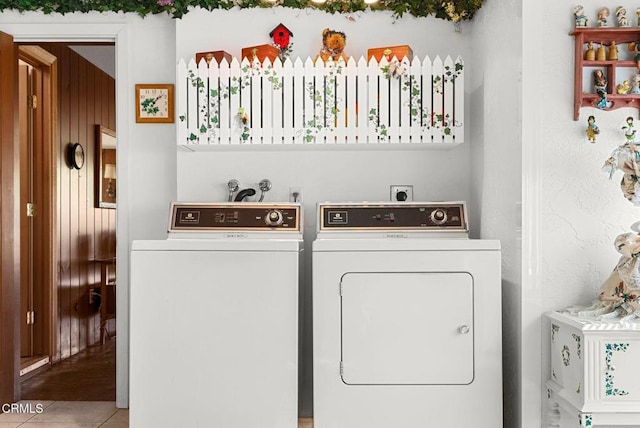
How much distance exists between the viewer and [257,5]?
3.39 metres

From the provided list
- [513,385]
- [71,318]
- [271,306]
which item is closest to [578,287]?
[513,385]

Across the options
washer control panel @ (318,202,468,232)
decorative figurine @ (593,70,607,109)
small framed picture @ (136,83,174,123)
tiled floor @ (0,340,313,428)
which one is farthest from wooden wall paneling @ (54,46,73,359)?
decorative figurine @ (593,70,607,109)

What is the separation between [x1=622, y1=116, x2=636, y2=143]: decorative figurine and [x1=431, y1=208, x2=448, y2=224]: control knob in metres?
0.89

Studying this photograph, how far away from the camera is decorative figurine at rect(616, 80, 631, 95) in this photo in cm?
261

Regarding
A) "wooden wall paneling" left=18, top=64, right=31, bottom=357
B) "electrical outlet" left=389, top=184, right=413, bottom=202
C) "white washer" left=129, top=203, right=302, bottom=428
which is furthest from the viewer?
"wooden wall paneling" left=18, top=64, right=31, bottom=357

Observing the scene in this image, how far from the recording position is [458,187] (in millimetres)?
3465

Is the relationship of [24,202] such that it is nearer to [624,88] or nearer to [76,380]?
[76,380]

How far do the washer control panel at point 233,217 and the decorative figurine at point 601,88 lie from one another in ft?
4.66

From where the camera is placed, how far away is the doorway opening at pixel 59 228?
4797 millimetres

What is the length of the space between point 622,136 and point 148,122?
2.36m

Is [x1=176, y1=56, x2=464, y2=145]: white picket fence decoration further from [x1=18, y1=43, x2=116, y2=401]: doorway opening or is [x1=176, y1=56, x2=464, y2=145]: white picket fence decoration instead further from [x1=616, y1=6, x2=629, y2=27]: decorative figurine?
[x1=18, y1=43, x2=116, y2=401]: doorway opening

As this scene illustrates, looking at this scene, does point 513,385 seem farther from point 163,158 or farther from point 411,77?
point 163,158

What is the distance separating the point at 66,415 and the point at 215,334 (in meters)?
1.28

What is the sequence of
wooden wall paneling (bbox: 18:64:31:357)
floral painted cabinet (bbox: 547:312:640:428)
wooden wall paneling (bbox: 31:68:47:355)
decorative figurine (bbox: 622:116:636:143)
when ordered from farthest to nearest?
wooden wall paneling (bbox: 31:68:47:355), wooden wall paneling (bbox: 18:64:31:357), decorative figurine (bbox: 622:116:636:143), floral painted cabinet (bbox: 547:312:640:428)
